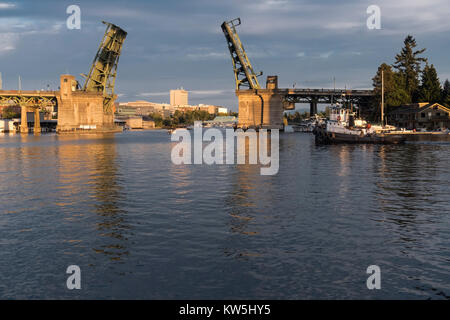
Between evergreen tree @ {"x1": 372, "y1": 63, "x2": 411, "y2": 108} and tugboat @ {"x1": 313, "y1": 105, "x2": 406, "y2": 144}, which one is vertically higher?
evergreen tree @ {"x1": 372, "y1": 63, "x2": 411, "y2": 108}

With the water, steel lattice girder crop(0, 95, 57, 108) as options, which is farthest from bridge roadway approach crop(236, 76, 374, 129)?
the water

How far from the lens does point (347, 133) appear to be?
231 ft

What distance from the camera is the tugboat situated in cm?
6875

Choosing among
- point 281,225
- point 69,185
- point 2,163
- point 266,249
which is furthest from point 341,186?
point 2,163

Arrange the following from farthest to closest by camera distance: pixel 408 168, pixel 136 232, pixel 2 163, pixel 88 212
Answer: pixel 2 163
pixel 408 168
pixel 88 212
pixel 136 232

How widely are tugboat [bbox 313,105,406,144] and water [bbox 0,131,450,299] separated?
137 feet

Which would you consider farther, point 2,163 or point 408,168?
point 2,163

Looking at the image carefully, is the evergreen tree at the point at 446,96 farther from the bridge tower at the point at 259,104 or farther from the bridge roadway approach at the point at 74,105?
the bridge roadway approach at the point at 74,105

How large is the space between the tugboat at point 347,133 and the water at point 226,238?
4187cm

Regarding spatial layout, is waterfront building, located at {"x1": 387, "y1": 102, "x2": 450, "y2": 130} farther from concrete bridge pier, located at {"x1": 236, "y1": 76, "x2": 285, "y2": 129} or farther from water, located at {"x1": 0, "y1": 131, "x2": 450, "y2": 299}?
water, located at {"x1": 0, "y1": 131, "x2": 450, "y2": 299}

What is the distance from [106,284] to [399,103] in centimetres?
12351

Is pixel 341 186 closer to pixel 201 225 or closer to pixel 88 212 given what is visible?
pixel 201 225

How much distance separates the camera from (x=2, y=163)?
41438mm

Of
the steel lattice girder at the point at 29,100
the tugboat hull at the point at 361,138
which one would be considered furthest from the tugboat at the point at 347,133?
the steel lattice girder at the point at 29,100
